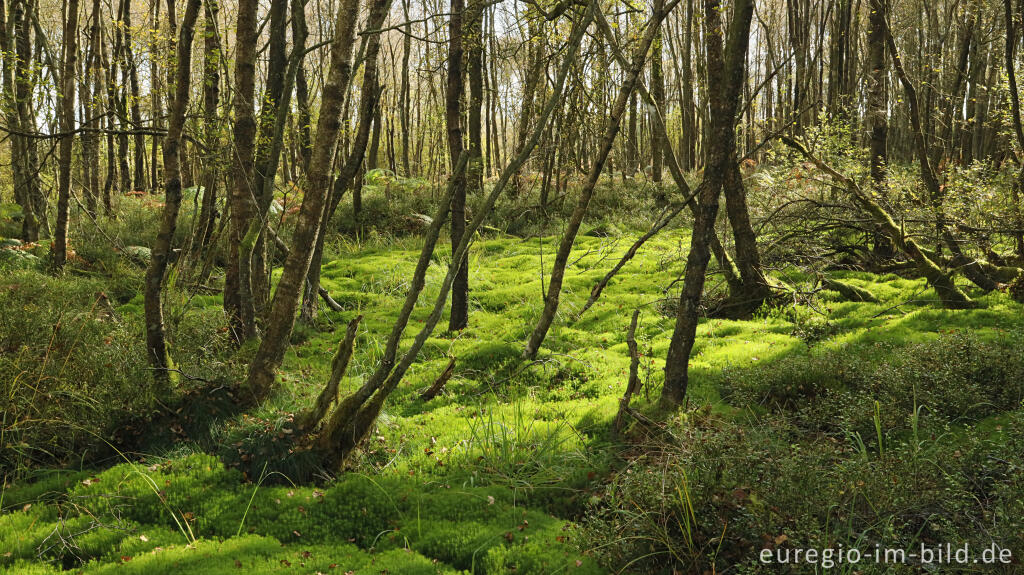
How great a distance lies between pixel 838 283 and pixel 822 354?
10.0 ft

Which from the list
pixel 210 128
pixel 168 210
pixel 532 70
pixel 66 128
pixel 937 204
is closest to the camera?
pixel 168 210

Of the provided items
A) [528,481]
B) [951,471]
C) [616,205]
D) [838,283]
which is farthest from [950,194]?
[616,205]

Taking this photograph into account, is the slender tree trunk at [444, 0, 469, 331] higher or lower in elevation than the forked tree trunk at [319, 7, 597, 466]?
higher

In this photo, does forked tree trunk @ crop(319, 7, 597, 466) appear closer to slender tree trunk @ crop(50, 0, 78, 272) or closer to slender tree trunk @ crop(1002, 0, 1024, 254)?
slender tree trunk @ crop(1002, 0, 1024, 254)

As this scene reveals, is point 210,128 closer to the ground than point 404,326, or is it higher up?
higher up

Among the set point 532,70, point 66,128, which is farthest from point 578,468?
point 66,128

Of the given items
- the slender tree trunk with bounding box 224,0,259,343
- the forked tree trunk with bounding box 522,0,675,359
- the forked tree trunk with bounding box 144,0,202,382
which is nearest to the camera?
the forked tree trunk with bounding box 144,0,202,382

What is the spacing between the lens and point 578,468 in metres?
4.67

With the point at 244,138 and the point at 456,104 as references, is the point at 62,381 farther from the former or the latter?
the point at 456,104

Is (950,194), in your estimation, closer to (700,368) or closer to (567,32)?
(700,368)

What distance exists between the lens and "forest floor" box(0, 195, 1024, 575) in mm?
3350

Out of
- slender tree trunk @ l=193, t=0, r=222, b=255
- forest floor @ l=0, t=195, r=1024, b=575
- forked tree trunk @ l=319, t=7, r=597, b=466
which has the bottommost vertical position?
forest floor @ l=0, t=195, r=1024, b=575

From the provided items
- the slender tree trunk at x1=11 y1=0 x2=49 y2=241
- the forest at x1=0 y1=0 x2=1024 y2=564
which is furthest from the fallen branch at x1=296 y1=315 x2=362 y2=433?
the slender tree trunk at x1=11 y1=0 x2=49 y2=241

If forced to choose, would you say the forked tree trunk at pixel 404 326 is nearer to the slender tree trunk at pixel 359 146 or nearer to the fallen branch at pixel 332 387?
the fallen branch at pixel 332 387
